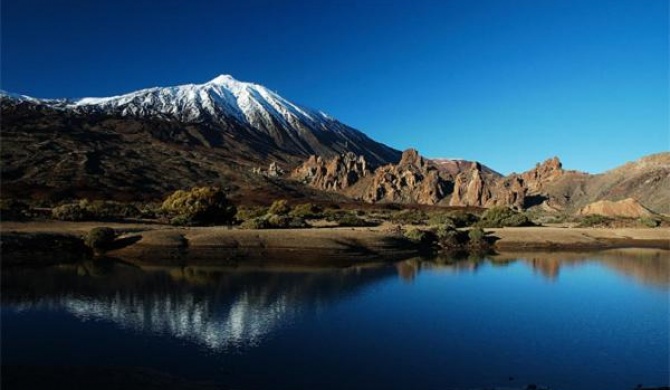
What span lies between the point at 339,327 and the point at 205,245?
2192 cm

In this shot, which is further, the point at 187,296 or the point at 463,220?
the point at 463,220

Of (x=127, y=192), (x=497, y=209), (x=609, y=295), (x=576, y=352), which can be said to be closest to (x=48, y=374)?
(x=576, y=352)

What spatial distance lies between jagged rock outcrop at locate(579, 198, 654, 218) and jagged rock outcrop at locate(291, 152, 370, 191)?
70550 mm

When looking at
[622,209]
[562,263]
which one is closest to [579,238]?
[562,263]

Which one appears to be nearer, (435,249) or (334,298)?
(334,298)

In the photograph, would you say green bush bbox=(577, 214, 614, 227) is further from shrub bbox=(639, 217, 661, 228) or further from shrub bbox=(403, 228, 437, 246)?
shrub bbox=(403, 228, 437, 246)

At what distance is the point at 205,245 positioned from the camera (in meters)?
39.4

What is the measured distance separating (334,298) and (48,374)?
43.5 feet

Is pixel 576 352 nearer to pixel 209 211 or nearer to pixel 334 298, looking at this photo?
pixel 334 298

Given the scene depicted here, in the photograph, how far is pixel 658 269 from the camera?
37188 millimetres

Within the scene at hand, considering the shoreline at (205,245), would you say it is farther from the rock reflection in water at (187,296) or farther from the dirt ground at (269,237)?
the rock reflection in water at (187,296)

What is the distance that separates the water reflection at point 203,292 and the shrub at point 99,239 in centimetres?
378

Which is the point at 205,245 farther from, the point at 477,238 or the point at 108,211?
the point at 477,238

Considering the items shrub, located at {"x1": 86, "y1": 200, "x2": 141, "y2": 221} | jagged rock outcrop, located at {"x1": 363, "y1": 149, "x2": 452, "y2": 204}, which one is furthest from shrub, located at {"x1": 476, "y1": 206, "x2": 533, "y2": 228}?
jagged rock outcrop, located at {"x1": 363, "y1": 149, "x2": 452, "y2": 204}
